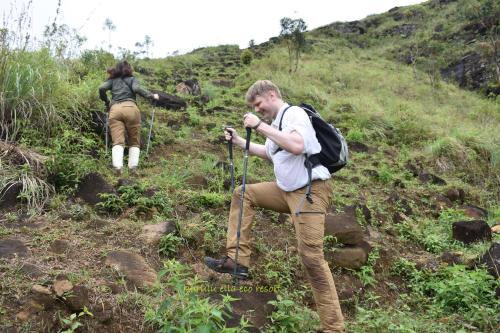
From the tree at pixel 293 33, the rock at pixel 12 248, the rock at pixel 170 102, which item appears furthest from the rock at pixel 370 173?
the tree at pixel 293 33

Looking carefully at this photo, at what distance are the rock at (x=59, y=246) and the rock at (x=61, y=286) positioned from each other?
0.85 metres

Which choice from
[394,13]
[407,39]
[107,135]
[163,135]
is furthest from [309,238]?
[394,13]

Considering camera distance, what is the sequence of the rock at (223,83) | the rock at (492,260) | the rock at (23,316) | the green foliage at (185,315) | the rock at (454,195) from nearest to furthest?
the green foliage at (185,315), the rock at (23,316), the rock at (492,260), the rock at (454,195), the rock at (223,83)

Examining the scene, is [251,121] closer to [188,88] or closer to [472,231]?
[472,231]

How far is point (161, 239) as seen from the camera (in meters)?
4.25

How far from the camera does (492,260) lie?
480 centimetres

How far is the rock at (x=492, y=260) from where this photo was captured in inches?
186

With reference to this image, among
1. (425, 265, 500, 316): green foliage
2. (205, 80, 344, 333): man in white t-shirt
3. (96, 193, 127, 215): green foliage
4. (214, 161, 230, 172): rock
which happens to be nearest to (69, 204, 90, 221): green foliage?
(96, 193, 127, 215): green foliage

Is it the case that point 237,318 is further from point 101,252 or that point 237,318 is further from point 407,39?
point 407,39

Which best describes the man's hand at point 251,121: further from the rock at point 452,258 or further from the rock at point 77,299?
the rock at point 452,258

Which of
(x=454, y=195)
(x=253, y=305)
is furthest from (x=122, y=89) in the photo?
(x=454, y=195)

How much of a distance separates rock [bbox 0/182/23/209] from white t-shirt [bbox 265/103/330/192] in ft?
9.04

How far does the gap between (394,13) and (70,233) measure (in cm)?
4171

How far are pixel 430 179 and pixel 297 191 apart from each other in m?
6.50
